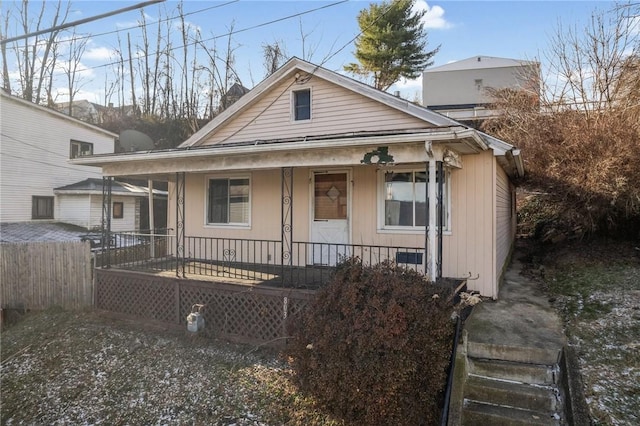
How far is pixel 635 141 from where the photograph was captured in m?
8.83

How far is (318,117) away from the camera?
9.20 metres

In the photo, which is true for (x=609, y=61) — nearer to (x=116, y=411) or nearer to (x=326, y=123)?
(x=326, y=123)

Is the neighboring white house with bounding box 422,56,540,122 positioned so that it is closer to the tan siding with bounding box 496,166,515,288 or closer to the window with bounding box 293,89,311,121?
the tan siding with bounding box 496,166,515,288

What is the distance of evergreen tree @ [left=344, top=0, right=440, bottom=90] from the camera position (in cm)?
2272

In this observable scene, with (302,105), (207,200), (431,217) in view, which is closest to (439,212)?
(431,217)

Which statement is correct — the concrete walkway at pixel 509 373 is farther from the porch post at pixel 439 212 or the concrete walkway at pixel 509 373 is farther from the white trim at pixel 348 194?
the white trim at pixel 348 194

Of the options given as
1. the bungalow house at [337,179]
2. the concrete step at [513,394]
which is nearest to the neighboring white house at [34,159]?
the bungalow house at [337,179]

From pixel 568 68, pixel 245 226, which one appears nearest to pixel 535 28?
pixel 568 68

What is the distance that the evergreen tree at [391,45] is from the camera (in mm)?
22719

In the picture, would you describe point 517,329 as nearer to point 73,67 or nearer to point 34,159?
point 34,159

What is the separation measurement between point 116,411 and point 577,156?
11.1m

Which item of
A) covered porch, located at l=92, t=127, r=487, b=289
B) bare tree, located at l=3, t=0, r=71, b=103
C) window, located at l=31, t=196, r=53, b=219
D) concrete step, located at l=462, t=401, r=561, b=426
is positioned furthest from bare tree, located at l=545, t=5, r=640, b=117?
bare tree, located at l=3, t=0, r=71, b=103

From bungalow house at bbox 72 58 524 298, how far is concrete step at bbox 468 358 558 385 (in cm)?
147

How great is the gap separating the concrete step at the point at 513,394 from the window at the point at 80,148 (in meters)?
22.0
